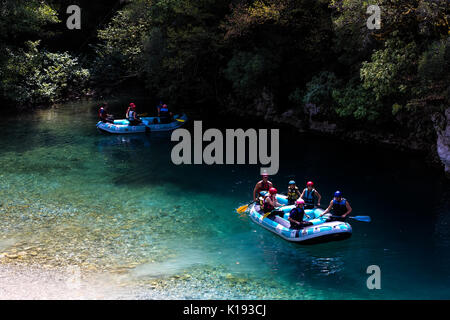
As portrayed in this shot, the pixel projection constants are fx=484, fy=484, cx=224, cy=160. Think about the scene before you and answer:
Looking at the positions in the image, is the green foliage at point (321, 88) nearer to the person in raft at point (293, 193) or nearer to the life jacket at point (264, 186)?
the life jacket at point (264, 186)

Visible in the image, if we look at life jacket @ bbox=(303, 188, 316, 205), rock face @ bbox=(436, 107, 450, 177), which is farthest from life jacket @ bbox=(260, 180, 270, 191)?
rock face @ bbox=(436, 107, 450, 177)

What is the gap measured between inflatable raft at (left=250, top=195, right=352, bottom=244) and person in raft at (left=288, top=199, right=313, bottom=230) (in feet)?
0.46

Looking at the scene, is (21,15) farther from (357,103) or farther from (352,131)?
(357,103)

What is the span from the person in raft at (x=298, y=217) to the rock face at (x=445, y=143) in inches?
342

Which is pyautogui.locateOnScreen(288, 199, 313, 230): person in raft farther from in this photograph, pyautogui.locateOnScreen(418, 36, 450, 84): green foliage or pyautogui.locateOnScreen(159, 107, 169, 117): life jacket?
pyautogui.locateOnScreen(159, 107, 169, 117): life jacket

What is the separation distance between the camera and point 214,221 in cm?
1705

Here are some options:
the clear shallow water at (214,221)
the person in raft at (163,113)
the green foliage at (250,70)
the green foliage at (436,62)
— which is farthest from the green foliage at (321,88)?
the person in raft at (163,113)

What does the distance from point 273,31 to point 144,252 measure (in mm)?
18566

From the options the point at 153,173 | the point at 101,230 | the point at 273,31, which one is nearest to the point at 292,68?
the point at 273,31

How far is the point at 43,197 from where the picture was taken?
19.1 meters

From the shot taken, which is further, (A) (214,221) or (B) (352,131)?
(B) (352,131)

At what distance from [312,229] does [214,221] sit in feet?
12.2

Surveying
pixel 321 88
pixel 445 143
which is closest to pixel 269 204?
pixel 445 143
